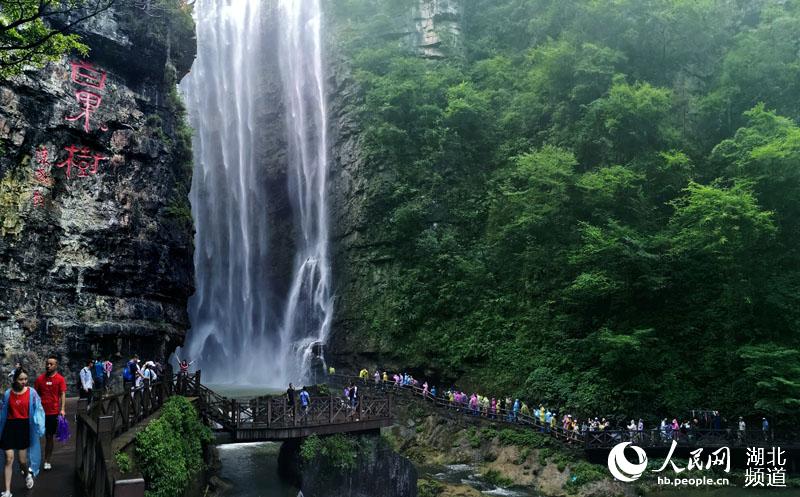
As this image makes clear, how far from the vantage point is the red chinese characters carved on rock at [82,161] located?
23.0 m

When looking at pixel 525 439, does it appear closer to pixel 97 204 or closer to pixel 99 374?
pixel 99 374

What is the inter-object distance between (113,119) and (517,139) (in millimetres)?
19690

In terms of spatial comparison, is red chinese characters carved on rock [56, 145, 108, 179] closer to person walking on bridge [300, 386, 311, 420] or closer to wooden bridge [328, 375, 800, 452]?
person walking on bridge [300, 386, 311, 420]

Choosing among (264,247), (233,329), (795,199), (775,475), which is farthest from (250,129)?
(775,475)

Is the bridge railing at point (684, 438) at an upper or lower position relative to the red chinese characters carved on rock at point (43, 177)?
lower

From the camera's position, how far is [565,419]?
1928cm

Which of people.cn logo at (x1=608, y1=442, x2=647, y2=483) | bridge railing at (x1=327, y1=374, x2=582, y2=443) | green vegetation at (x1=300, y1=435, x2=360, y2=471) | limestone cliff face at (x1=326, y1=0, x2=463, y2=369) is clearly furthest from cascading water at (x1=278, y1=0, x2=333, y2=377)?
people.cn logo at (x1=608, y1=442, x2=647, y2=483)

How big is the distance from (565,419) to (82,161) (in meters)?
21.5

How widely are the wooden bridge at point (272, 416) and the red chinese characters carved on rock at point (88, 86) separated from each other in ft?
43.4

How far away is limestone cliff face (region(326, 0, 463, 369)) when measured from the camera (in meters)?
29.8

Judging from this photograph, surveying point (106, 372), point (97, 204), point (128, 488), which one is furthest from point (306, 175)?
point (128, 488)

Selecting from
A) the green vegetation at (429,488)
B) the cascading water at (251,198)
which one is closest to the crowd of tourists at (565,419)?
the green vegetation at (429,488)

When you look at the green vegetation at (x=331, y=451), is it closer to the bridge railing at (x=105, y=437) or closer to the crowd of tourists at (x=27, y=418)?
the bridge railing at (x=105, y=437)

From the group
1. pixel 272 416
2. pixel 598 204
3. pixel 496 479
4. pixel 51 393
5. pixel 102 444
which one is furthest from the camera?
pixel 598 204
